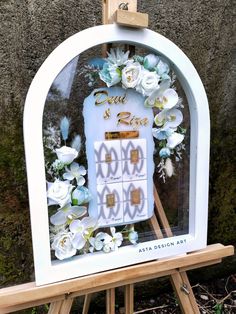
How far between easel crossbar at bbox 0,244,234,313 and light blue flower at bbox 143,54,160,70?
50cm

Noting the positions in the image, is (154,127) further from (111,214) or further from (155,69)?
(111,214)

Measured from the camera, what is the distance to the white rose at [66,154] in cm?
74

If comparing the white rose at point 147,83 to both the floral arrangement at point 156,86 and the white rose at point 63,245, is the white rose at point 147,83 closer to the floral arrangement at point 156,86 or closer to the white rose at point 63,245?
the floral arrangement at point 156,86

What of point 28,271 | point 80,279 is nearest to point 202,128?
point 80,279

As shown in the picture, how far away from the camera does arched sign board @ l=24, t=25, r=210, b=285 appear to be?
2.31 feet

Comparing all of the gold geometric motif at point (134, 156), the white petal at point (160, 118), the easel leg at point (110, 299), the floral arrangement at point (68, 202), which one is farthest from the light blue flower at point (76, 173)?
the easel leg at point (110, 299)

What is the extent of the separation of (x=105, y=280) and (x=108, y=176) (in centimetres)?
25

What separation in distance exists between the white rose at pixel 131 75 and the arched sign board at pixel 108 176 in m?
0.02

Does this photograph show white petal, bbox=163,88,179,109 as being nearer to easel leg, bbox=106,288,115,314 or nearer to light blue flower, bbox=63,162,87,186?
light blue flower, bbox=63,162,87,186

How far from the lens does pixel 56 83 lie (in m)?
0.72

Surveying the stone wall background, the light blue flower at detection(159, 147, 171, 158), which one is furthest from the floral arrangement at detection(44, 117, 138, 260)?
the stone wall background

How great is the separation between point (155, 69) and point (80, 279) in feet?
1.76

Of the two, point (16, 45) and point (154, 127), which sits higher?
point (16, 45)

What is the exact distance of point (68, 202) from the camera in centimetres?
76
